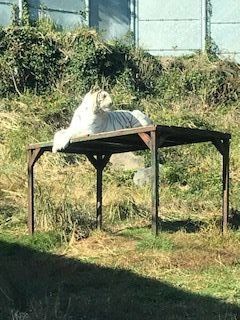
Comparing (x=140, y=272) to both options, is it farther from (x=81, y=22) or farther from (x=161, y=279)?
(x=81, y=22)

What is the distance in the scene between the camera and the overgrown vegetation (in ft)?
22.9

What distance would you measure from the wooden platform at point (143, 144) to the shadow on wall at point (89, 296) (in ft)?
5.64

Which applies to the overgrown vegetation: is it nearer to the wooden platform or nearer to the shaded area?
the shaded area

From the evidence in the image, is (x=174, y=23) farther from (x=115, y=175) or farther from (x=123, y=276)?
(x=123, y=276)

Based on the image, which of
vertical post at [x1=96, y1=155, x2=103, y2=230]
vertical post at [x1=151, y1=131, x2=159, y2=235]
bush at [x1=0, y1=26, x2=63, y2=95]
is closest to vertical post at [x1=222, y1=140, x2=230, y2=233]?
vertical post at [x1=151, y1=131, x2=159, y2=235]

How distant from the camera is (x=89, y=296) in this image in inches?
→ 240

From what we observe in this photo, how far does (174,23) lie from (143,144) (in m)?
15.9

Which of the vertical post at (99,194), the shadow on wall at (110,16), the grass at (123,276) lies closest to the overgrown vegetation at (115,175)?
the grass at (123,276)

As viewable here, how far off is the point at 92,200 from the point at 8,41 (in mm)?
10475

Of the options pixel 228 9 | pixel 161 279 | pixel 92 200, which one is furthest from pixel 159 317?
pixel 228 9

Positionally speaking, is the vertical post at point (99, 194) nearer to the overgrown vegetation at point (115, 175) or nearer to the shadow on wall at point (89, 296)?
the overgrown vegetation at point (115, 175)

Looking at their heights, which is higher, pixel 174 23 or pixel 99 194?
pixel 174 23

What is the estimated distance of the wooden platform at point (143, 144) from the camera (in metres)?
8.32

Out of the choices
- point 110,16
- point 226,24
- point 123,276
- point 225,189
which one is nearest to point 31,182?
point 225,189
